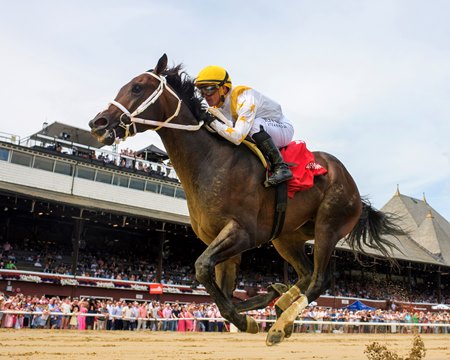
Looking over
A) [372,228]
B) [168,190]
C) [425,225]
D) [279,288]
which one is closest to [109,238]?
[168,190]

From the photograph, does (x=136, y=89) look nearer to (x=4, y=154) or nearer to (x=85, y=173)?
(x=4, y=154)

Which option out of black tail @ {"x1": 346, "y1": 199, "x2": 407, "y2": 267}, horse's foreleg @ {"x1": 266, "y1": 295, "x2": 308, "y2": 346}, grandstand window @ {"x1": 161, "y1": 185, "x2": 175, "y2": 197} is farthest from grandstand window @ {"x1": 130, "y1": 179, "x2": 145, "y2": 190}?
horse's foreleg @ {"x1": 266, "y1": 295, "x2": 308, "y2": 346}

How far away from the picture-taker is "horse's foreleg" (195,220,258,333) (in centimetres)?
475

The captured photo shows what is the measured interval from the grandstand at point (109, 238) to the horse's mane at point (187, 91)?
66.3ft

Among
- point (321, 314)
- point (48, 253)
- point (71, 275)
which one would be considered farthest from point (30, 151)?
point (321, 314)

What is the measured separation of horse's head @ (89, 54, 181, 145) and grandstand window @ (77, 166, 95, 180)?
30213mm

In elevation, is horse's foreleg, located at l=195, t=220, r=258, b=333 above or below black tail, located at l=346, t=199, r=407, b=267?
below

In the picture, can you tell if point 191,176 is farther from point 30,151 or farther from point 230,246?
point 30,151

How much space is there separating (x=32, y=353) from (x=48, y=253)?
2112cm

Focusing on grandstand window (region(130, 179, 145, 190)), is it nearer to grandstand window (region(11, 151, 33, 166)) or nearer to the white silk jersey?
grandstand window (region(11, 151, 33, 166))

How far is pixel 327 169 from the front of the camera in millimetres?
6086

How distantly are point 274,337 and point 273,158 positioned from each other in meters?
1.75

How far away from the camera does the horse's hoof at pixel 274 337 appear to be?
16.3ft

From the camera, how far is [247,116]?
17.6ft
